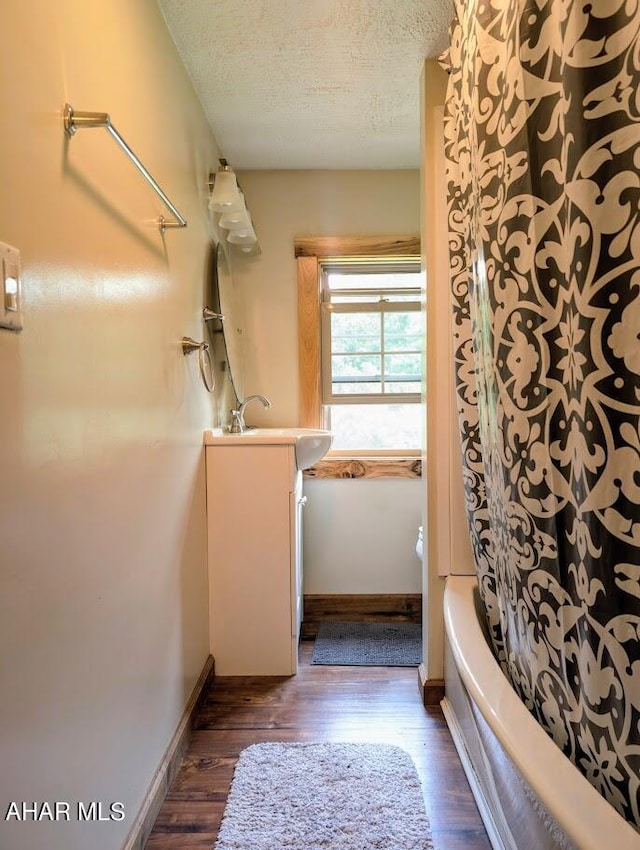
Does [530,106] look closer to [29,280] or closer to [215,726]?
[29,280]

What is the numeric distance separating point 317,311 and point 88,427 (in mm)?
1878

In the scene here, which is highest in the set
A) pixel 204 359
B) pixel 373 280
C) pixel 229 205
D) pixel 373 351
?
pixel 229 205

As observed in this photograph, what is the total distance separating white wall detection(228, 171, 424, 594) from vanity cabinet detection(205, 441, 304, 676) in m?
0.66

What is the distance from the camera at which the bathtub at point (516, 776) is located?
66 cm

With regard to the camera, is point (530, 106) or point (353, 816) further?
point (353, 816)

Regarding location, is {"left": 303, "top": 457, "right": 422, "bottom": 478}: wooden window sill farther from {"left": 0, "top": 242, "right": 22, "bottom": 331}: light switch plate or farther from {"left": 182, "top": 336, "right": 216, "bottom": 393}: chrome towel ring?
{"left": 0, "top": 242, "right": 22, "bottom": 331}: light switch plate

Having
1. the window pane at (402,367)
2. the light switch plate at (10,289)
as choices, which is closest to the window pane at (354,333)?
the window pane at (402,367)

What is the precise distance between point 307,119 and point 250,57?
0.44 m

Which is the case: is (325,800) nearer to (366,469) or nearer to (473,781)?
(473,781)

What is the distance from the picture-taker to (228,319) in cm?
244

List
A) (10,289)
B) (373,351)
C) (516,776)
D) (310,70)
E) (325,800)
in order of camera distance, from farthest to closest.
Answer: (373,351), (310,70), (325,800), (516,776), (10,289)

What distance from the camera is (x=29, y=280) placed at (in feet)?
2.60

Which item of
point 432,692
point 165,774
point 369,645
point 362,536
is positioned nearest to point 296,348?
point 362,536

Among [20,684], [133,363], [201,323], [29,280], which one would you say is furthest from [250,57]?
[20,684]
